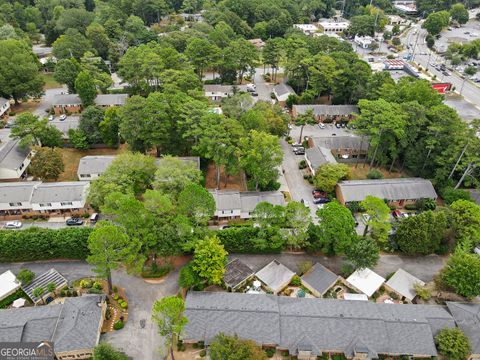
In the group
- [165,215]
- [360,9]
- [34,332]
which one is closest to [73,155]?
[165,215]

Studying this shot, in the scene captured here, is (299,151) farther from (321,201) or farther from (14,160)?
(14,160)

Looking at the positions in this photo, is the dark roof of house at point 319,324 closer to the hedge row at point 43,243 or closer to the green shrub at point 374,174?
the hedge row at point 43,243

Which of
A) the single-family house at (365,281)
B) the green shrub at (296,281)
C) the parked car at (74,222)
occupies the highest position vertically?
the single-family house at (365,281)

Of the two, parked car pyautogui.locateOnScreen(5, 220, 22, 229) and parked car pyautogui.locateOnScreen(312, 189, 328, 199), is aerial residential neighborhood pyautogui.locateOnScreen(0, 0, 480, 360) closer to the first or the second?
parked car pyautogui.locateOnScreen(5, 220, 22, 229)

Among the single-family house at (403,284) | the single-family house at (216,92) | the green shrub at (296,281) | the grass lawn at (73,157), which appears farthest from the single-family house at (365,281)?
the single-family house at (216,92)

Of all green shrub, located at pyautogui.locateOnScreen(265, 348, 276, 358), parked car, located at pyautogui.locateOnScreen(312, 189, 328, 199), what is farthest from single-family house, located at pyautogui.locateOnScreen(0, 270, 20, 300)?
parked car, located at pyautogui.locateOnScreen(312, 189, 328, 199)

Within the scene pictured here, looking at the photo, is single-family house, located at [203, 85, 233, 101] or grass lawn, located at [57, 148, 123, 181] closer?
grass lawn, located at [57, 148, 123, 181]
